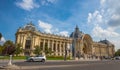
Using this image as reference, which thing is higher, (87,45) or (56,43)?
(56,43)

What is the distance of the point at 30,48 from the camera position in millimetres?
106125

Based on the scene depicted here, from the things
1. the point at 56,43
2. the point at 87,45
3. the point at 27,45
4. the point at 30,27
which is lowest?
the point at 87,45

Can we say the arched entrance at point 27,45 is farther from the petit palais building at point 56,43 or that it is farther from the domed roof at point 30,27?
the domed roof at point 30,27

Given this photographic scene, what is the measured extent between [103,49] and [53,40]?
74253mm

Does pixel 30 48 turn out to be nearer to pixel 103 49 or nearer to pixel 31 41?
pixel 31 41

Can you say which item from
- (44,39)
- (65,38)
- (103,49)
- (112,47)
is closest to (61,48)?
(65,38)

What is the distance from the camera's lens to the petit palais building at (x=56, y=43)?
10500 cm

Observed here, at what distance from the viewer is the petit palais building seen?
105000 millimetres

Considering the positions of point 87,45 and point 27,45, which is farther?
point 87,45

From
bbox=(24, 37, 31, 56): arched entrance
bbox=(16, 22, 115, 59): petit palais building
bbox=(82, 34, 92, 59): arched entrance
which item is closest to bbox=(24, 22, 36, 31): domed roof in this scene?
bbox=(16, 22, 115, 59): petit palais building

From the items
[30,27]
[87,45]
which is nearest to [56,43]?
[30,27]

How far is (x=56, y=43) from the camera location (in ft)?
424

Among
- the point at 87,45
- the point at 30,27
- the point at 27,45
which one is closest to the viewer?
the point at 27,45

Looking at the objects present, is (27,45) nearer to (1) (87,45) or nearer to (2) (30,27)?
(2) (30,27)
